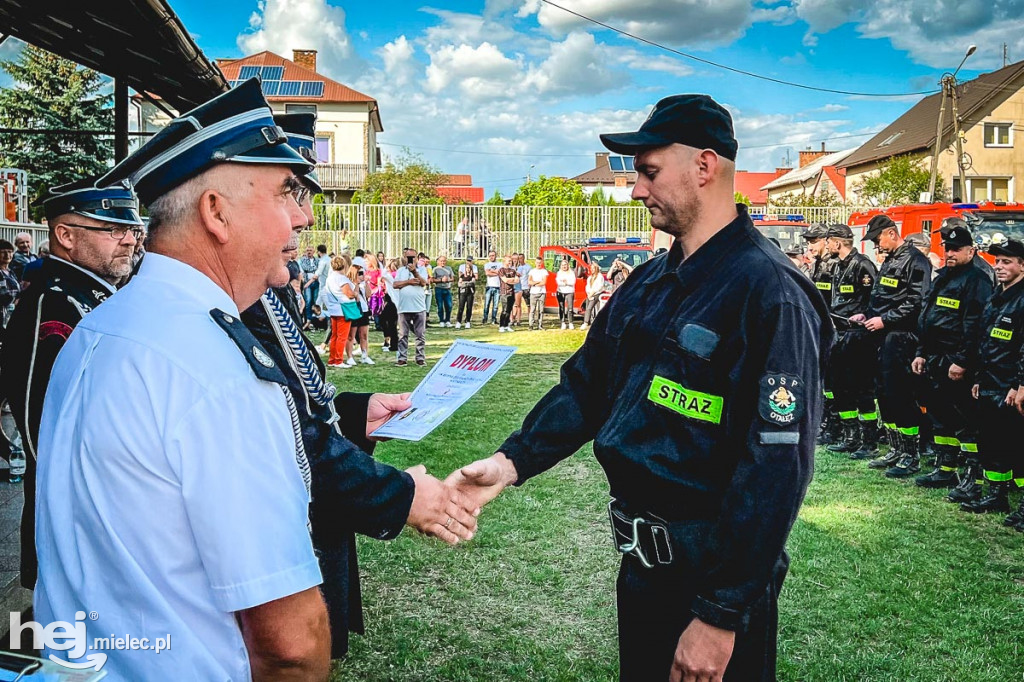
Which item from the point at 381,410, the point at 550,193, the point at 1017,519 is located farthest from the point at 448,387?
the point at 550,193

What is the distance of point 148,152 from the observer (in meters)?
1.71

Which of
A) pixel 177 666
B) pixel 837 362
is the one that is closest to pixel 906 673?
pixel 177 666

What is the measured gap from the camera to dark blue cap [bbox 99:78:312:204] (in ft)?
5.34

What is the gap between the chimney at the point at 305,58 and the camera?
5281cm

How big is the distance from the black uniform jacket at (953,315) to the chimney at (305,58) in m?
50.4

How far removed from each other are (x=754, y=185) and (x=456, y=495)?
84.3 metres

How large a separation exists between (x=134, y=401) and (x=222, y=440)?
16 cm

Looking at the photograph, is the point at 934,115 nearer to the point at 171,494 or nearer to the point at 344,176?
the point at 344,176

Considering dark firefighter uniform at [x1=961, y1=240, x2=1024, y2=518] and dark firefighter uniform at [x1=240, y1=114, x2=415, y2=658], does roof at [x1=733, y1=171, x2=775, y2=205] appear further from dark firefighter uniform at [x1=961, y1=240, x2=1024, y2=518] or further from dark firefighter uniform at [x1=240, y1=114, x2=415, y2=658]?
dark firefighter uniform at [x1=240, y1=114, x2=415, y2=658]

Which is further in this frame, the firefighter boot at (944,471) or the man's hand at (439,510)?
the firefighter boot at (944,471)

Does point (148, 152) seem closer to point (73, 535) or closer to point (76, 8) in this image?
point (73, 535)

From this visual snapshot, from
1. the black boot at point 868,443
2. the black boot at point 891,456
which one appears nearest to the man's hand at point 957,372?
the black boot at point 891,456

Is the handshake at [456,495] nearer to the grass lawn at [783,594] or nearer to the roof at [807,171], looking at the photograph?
the grass lawn at [783,594]

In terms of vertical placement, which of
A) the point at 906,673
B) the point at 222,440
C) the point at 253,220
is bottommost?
the point at 906,673
